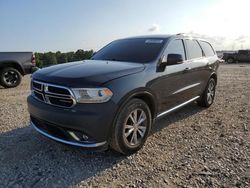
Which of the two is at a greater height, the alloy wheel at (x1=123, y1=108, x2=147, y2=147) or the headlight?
the headlight

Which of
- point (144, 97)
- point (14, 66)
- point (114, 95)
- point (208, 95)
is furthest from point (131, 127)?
point (14, 66)

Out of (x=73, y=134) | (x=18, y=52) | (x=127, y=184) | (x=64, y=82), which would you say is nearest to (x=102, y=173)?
(x=127, y=184)

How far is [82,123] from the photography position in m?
3.22

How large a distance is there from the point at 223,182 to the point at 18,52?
9.07 m

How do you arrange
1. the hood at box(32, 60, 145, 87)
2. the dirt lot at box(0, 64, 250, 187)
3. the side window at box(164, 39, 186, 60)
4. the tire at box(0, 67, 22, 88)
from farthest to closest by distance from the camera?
the tire at box(0, 67, 22, 88), the side window at box(164, 39, 186, 60), the hood at box(32, 60, 145, 87), the dirt lot at box(0, 64, 250, 187)

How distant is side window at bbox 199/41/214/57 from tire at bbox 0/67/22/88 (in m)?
6.95

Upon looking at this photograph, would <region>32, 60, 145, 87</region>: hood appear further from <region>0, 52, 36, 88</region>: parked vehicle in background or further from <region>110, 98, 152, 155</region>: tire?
<region>0, 52, 36, 88</region>: parked vehicle in background

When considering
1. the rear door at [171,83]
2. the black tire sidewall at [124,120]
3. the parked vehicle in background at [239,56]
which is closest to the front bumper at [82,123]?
the black tire sidewall at [124,120]

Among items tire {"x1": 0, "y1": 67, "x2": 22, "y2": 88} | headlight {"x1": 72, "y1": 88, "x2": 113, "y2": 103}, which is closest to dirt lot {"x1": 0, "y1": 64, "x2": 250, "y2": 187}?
headlight {"x1": 72, "y1": 88, "x2": 113, "y2": 103}

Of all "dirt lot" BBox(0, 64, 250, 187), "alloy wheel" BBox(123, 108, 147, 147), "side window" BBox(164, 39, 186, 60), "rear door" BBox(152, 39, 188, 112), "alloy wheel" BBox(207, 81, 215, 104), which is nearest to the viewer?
"dirt lot" BBox(0, 64, 250, 187)

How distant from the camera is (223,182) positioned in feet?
10.4

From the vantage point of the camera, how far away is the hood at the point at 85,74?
3295 millimetres

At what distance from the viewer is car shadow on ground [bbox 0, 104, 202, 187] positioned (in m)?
3.20

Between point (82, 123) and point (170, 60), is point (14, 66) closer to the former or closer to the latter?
point (170, 60)
